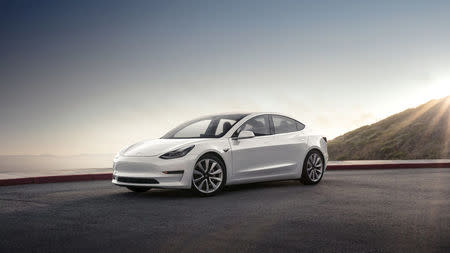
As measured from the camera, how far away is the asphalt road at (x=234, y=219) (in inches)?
228

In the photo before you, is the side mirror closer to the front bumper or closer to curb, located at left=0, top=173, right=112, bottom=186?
the front bumper

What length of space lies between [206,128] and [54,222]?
4.63 m

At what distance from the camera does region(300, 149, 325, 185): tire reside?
12020 millimetres

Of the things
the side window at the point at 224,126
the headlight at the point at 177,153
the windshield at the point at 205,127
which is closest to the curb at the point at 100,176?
the windshield at the point at 205,127

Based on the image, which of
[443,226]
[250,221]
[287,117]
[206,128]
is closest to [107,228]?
[250,221]

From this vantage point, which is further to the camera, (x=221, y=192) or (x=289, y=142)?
(x=289, y=142)

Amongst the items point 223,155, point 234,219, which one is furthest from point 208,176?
point 234,219

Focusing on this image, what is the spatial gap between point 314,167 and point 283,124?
1.24m

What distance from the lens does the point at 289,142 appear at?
11672mm

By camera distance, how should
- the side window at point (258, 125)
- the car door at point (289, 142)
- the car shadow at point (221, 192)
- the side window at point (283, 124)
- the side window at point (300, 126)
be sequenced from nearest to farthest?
1. the car shadow at point (221, 192)
2. the side window at point (258, 125)
3. the car door at point (289, 142)
4. the side window at point (283, 124)
5. the side window at point (300, 126)

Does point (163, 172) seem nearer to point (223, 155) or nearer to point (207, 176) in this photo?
point (207, 176)

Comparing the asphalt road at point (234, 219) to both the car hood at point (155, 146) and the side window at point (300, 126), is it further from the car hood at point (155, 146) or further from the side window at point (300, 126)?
the side window at point (300, 126)

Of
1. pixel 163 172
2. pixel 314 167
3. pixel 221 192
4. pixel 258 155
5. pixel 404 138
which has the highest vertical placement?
pixel 404 138

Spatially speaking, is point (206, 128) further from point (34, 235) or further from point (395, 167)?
point (395, 167)
